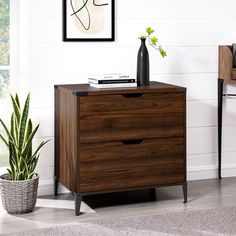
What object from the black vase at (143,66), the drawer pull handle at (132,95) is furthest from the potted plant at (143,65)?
the drawer pull handle at (132,95)

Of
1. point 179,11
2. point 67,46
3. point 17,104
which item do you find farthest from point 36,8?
point 179,11

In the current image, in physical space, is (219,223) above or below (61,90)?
below

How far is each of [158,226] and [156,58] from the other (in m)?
1.35

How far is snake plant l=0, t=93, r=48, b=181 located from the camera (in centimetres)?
365

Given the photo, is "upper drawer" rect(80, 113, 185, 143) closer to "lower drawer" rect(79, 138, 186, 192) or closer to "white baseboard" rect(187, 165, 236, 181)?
"lower drawer" rect(79, 138, 186, 192)

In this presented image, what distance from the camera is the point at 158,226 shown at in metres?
3.38

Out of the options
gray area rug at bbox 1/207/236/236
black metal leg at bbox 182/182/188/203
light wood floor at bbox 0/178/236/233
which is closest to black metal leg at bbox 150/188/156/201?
light wood floor at bbox 0/178/236/233

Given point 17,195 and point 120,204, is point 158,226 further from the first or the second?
point 17,195

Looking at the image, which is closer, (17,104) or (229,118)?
(17,104)

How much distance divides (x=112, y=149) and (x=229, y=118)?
1256mm

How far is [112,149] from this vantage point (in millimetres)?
3648

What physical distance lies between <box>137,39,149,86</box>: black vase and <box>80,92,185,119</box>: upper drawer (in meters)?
0.20

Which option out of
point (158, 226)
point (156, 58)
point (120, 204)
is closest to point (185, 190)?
point (120, 204)

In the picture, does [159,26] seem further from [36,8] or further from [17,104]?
[17,104]
